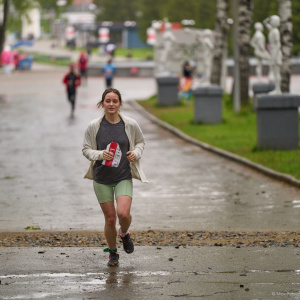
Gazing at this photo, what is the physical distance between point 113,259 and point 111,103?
1.35 meters

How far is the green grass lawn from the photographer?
1730 centimetres

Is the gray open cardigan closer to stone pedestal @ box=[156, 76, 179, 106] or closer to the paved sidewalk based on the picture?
the paved sidewalk

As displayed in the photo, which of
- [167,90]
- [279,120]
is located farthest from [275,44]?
[167,90]

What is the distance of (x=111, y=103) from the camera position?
27.1 ft

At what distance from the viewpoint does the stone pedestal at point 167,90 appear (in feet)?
112

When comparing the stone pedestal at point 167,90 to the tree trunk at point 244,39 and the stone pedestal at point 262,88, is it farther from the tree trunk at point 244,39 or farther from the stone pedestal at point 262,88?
the stone pedestal at point 262,88

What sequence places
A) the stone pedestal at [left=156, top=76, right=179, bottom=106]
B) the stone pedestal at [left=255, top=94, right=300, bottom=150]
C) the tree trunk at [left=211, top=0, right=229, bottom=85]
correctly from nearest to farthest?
the stone pedestal at [left=255, top=94, right=300, bottom=150] → the tree trunk at [left=211, top=0, right=229, bottom=85] → the stone pedestal at [left=156, top=76, right=179, bottom=106]

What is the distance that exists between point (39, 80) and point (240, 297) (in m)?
47.8

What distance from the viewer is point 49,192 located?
14367 millimetres

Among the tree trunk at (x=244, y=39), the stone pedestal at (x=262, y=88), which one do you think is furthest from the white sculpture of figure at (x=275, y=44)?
the tree trunk at (x=244, y=39)

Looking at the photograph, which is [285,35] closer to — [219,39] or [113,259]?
[219,39]

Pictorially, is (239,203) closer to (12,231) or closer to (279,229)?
(279,229)

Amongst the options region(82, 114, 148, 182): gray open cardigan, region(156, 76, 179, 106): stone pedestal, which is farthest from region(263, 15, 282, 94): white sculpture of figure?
region(82, 114, 148, 182): gray open cardigan

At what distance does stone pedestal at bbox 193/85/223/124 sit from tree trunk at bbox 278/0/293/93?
2.14 meters
